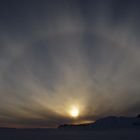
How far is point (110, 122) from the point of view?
152 meters

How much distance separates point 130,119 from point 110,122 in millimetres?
16513

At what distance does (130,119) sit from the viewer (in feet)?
515
